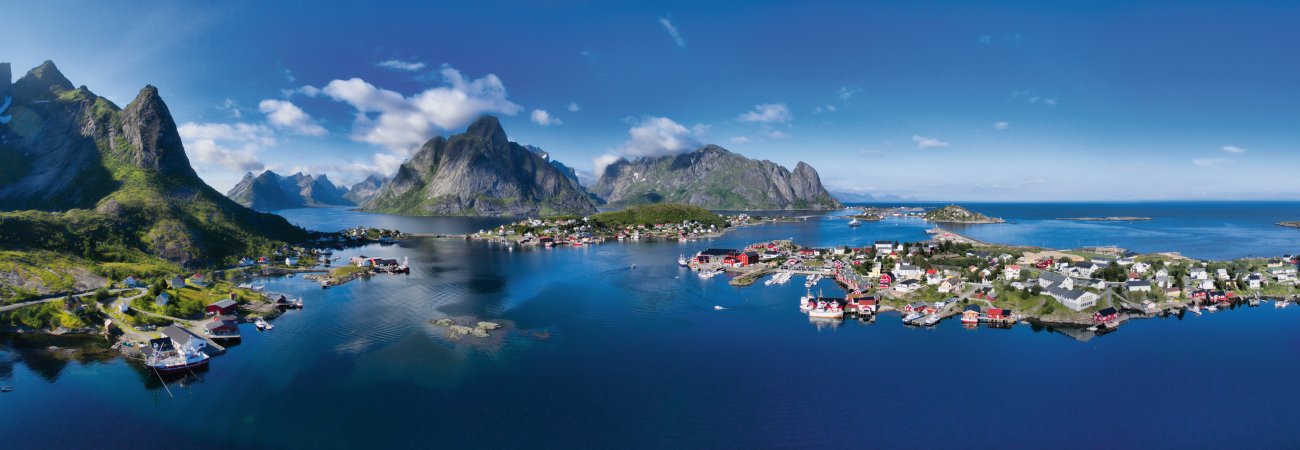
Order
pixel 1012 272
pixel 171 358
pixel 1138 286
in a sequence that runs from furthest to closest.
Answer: pixel 1012 272 → pixel 1138 286 → pixel 171 358

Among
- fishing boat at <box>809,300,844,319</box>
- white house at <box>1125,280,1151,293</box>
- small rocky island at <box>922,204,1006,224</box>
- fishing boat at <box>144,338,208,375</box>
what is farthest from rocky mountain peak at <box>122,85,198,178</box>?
small rocky island at <box>922,204,1006,224</box>

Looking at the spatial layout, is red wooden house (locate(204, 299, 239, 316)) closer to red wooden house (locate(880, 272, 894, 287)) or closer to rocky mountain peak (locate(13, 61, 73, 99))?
red wooden house (locate(880, 272, 894, 287))

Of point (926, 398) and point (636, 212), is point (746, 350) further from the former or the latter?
point (636, 212)

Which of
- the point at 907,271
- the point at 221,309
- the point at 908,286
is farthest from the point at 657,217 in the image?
the point at 221,309

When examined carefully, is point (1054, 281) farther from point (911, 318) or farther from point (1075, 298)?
point (911, 318)

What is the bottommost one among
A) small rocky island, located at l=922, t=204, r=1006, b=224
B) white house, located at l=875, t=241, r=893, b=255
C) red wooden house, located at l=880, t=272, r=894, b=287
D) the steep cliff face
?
red wooden house, located at l=880, t=272, r=894, b=287
